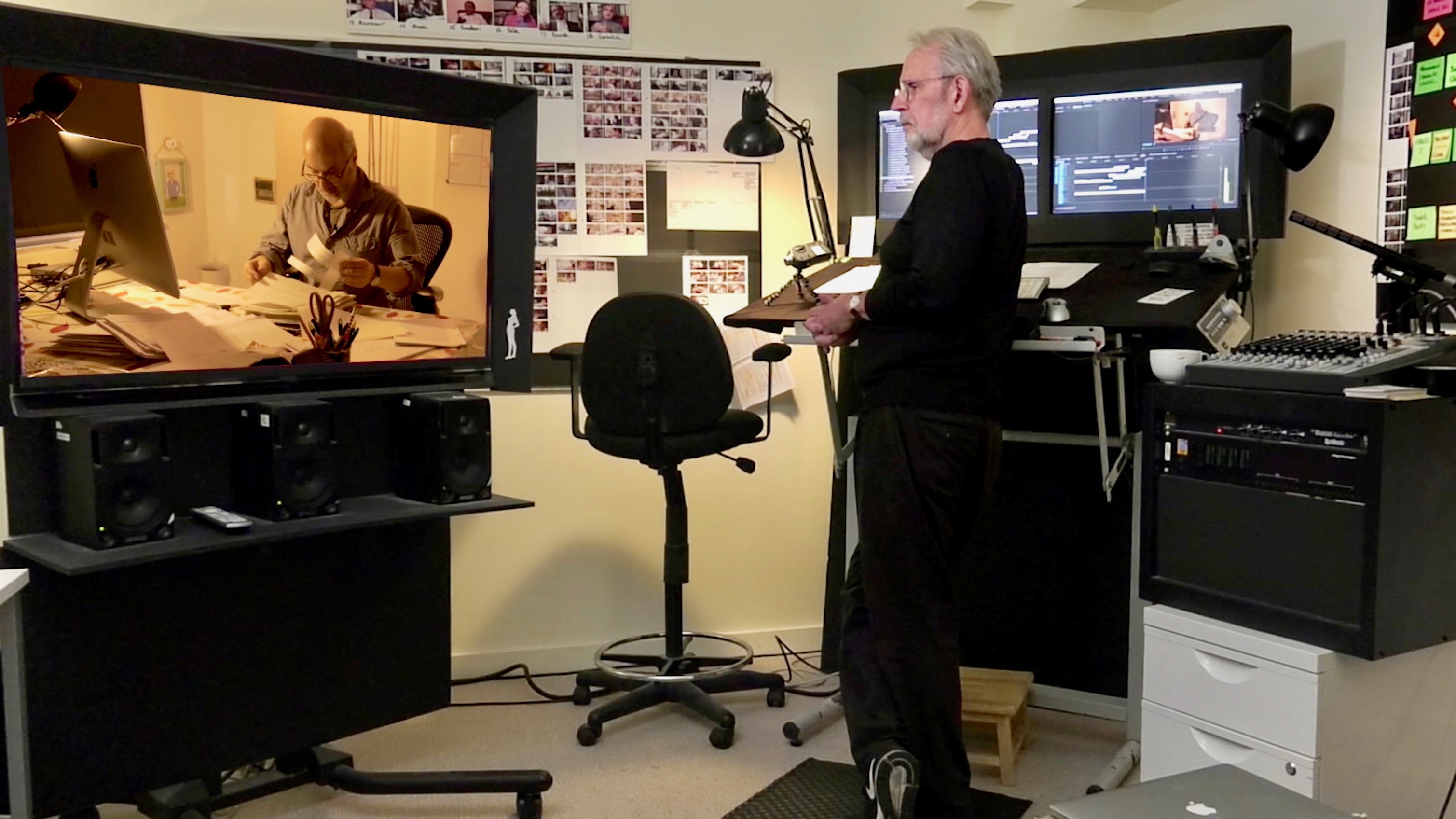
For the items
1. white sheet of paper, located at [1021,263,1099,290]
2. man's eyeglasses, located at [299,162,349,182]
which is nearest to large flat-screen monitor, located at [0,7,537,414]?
man's eyeglasses, located at [299,162,349,182]

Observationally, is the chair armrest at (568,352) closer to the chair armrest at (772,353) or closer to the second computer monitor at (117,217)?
the chair armrest at (772,353)

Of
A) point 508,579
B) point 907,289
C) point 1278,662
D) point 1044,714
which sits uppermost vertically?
point 907,289

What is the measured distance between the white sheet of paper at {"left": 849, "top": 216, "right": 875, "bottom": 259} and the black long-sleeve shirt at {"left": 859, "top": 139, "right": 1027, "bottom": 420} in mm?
965

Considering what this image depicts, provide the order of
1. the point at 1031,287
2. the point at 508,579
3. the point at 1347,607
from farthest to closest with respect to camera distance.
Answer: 1. the point at 508,579
2. the point at 1031,287
3. the point at 1347,607

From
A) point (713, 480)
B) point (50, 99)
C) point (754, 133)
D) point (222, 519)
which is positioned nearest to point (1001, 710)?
point (713, 480)

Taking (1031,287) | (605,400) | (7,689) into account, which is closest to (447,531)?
(605,400)

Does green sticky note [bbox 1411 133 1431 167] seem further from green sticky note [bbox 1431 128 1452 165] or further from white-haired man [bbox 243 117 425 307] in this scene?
white-haired man [bbox 243 117 425 307]

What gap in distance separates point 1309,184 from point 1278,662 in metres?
1.46

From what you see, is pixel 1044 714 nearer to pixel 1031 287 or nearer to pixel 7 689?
pixel 1031 287

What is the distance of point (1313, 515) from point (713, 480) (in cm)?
196

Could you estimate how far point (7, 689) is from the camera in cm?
178

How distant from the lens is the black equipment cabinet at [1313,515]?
6.16ft

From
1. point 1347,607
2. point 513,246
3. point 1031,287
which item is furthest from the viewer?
point 1031,287

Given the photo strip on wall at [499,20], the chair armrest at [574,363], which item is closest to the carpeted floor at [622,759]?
the chair armrest at [574,363]
